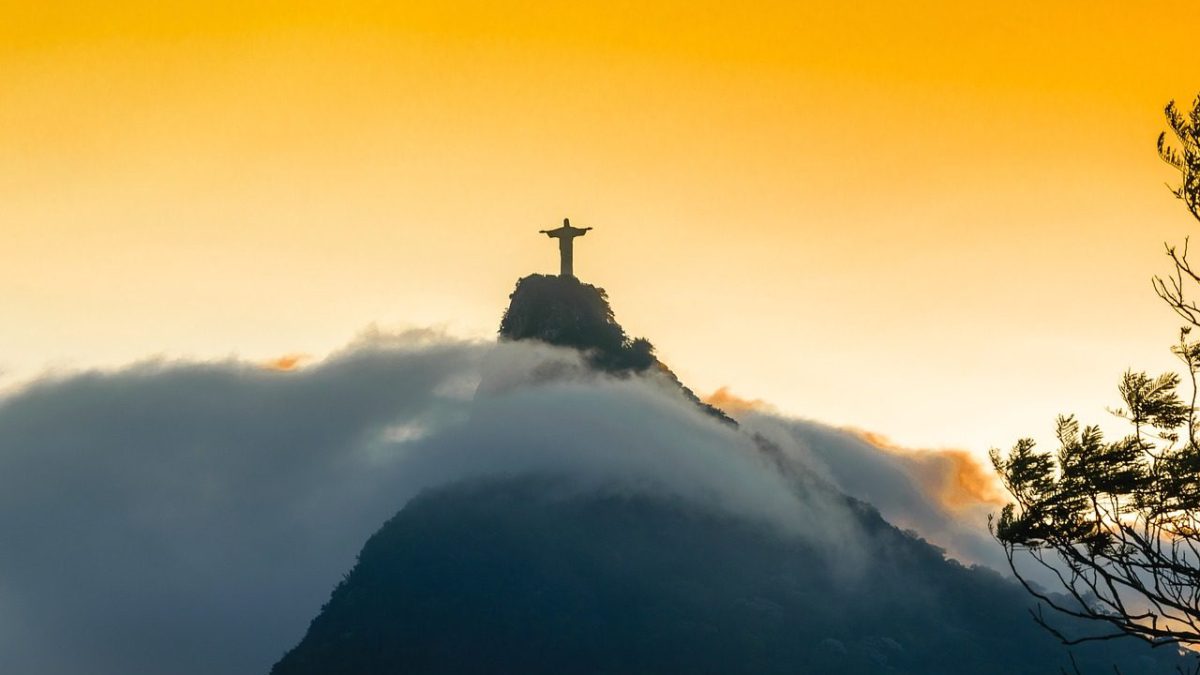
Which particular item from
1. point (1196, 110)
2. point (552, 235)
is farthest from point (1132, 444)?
point (552, 235)

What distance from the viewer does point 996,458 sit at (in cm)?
2508

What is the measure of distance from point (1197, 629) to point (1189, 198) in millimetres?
7009

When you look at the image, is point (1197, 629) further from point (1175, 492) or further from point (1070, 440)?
point (1070, 440)

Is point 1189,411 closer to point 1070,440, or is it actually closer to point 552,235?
point 1070,440

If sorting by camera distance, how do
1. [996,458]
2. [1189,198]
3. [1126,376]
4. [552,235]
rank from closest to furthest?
[1189,198] < [1126,376] < [996,458] < [552,235]

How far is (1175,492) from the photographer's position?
73.3 feet

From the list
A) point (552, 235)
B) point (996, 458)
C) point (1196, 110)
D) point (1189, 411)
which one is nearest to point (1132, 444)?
point (1189, 411)

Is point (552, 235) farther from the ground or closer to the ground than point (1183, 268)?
farther from the ground

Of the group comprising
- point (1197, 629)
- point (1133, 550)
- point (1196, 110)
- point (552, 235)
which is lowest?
point (1197, 629)

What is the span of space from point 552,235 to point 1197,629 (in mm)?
180514

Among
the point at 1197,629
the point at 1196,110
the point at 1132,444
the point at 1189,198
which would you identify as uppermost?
the point at 1196,110

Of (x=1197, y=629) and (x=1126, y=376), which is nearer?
(x=1197, y=629)

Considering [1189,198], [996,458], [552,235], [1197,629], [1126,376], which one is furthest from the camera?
[552,235]

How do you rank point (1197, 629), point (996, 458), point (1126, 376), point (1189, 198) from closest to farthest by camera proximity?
point (1197, 629) < point (1189, 198) < point (1126, 376) < point (996, 458)
